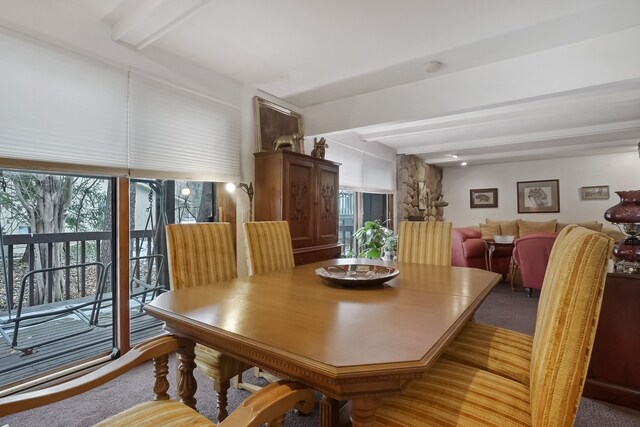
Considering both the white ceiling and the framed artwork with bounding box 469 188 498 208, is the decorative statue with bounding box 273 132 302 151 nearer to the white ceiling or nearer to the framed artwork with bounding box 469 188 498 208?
the white ceiling

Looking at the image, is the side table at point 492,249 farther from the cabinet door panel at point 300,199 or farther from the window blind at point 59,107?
the window blind at point 59,107

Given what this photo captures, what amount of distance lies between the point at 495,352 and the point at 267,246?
151 centimetres

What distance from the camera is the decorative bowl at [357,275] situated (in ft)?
5.49

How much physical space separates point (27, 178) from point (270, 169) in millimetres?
1788

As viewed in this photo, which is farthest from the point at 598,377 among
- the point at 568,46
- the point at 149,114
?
the point at 149,114

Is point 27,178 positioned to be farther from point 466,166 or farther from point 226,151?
point 466,166

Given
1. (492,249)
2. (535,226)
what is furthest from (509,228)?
(492,249)

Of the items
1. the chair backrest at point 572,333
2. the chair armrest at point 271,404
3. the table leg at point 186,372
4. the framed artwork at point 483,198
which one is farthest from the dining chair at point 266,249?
the framed artwork at point 483,198

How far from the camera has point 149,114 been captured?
254 centimetres

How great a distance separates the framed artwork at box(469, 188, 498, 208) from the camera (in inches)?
304

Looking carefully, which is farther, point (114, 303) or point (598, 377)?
point (114, 303)

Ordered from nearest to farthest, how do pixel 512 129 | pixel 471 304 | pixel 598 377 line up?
1. pixel 471 304
2. pixel 598 377
3. pixel 512 129

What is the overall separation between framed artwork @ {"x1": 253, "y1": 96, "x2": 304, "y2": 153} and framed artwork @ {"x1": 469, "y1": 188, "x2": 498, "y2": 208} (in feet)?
18.7

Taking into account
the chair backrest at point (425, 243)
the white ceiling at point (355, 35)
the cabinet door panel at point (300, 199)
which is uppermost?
the white ceiling at point (355, 35)
